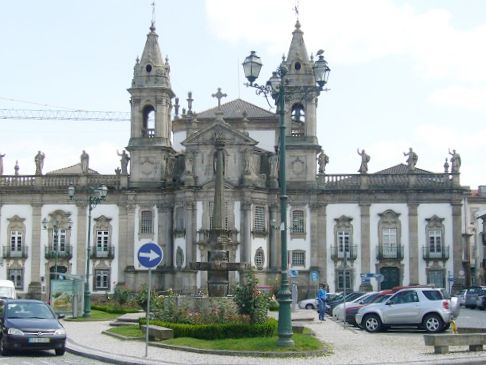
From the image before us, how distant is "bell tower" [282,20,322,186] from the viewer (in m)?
60.2

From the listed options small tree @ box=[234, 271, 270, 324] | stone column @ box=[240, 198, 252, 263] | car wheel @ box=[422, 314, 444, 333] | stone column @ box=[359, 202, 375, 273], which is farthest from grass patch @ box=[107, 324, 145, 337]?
stone column @ box=[359, 202, 375, 273]

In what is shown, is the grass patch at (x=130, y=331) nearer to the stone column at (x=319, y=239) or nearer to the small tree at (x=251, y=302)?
the small tree at (x=251, y=302)

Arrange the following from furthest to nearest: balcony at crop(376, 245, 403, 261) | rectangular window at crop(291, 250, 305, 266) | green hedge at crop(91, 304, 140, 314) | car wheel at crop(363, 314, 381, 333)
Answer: rectangular window at crop(291, 250, 305, 266)
balcony at crop(376, 245, 403, 261)
green hedge at crop(91, 304, 140, 314)
car wheel at crop(363, 314, 381, 333)

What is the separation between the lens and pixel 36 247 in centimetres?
6144

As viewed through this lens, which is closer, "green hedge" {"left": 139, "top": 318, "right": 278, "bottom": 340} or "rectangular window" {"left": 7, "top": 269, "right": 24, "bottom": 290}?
"green hedge" {"left": 139, "top": 318, "right": 278, "bottom": 340}

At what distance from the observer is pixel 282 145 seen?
2230 centimetres

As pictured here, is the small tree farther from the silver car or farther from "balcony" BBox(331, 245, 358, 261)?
"balcony" BBox(331, 245, 358, 261)

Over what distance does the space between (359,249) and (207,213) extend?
11.5 m

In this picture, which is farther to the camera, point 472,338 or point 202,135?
point 202,135

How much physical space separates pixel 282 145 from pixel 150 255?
15.5 feet

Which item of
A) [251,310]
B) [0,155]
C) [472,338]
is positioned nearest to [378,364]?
[472,338]

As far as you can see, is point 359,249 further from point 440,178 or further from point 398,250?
point 440,178

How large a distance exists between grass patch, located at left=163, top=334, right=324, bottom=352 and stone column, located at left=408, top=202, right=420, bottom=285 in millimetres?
36396

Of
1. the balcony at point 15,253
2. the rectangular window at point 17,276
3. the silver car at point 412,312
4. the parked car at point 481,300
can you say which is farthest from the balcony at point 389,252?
the silver car at point 412,312
